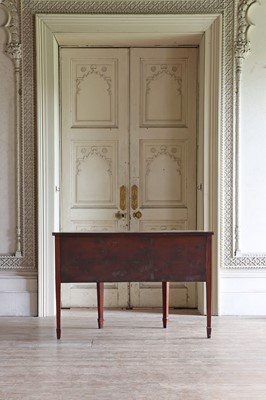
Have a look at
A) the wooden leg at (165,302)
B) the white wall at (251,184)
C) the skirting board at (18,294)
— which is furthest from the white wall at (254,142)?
the skirting board at (18,294)

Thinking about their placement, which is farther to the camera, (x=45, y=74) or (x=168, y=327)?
(x=45, y=74)

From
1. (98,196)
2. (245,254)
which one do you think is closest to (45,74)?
(98,196)

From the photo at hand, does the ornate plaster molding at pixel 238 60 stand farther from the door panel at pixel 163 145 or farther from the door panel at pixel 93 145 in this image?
the door panel at pixel 93 145

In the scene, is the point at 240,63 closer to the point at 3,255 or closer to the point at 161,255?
the point at 161,255

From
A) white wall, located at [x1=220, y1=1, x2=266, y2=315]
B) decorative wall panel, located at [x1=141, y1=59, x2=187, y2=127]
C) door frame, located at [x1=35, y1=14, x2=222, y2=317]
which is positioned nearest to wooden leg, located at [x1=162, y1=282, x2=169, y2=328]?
door frame, located at [x1=35, y1=14, x2=222, y2=317]

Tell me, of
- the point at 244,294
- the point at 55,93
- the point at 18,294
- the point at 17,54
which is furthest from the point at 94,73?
the point at 244,294

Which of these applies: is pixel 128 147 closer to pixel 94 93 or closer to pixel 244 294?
pixel 94 93

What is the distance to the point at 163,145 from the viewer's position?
487 centimetres

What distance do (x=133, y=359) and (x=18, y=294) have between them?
1.69 metres

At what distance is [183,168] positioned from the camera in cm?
488

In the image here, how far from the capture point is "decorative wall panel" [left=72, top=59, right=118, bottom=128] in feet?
15.9

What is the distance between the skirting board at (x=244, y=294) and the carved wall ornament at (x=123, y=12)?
94mm

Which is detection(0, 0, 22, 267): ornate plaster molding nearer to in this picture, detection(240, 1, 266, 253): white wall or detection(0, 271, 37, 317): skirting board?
detection(0, 271, 37, 317): skirting board

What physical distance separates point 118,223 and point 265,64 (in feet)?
6.63
